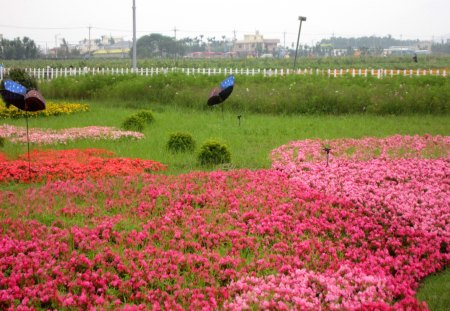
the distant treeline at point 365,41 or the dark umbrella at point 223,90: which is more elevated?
the distant treeline at point 365,41

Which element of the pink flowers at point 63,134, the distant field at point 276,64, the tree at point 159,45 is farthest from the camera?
the tree at point 159,45

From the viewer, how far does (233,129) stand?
12828mm

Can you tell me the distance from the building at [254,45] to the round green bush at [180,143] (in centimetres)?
9453

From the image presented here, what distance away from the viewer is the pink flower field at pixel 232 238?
4.67 meters

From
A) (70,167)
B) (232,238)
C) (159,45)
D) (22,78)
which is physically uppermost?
(159,45)

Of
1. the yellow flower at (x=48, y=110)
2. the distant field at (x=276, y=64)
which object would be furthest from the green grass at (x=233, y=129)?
the distant field at (x=276, y=64)

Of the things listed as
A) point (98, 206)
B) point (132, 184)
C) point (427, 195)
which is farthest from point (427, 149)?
point (98, 206)

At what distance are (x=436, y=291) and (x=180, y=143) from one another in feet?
20.6

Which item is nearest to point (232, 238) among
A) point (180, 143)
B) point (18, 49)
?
point (180, 143)

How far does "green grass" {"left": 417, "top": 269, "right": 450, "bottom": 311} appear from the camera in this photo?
484cm

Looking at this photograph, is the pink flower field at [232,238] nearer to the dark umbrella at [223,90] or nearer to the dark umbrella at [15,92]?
the dark umbrella at [15,92]

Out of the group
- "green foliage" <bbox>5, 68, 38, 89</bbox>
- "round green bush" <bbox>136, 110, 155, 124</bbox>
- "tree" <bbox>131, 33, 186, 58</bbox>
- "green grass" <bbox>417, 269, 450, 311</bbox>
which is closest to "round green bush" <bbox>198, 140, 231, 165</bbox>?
"round green bush" <bbox>136, 110, 155, 124</bbox>

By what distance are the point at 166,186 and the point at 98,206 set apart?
115 cm

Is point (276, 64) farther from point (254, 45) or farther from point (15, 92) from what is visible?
point (254, 45)
